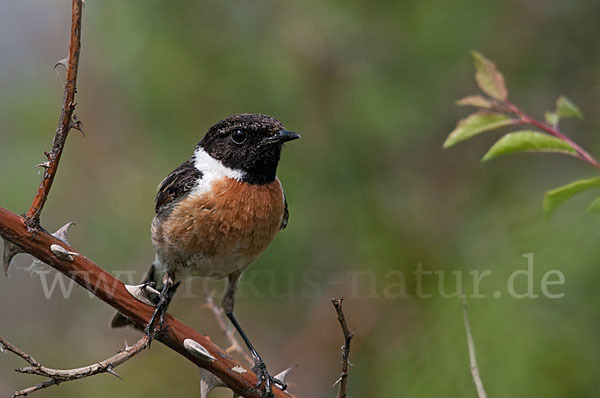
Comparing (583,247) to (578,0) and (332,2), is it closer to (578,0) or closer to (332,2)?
(578,0)

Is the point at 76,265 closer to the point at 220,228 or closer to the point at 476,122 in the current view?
the point at 220,228

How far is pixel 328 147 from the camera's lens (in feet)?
14.6

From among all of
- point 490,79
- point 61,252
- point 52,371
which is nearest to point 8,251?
point 61,252

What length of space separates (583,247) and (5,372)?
13.4 ft

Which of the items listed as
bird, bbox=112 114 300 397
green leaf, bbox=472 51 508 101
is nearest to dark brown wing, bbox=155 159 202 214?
bird, bbox=112 114 300 397

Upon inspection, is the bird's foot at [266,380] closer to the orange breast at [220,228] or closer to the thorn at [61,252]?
the orange breast at [220,228]

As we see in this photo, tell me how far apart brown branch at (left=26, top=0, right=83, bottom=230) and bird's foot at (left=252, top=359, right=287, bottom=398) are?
0.96 m

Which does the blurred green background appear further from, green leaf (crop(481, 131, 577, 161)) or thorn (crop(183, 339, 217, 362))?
thorn (crop(183, 339, 217, 362))

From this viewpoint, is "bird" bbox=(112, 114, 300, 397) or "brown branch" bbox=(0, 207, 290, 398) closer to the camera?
"brown branch" bbox=(0, 207, 290, 398)

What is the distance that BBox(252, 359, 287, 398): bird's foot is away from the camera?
2.38 m

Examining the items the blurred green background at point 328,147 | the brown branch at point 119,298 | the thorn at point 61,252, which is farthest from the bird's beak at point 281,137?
the thorn at point 61,252

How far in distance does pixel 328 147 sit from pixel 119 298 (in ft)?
8.14

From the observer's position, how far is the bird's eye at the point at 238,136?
3477 mm

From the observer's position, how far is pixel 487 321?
329cm
